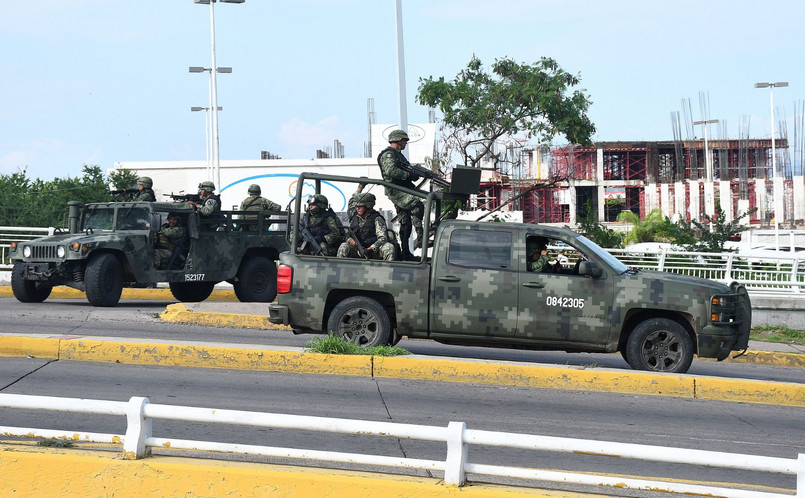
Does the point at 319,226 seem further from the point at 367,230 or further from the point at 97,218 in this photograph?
the point at 97,218

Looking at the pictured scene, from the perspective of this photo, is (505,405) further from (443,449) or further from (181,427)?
(181,427)

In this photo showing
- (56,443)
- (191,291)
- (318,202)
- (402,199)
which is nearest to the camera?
(56,443)

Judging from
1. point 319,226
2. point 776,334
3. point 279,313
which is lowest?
point 776,334

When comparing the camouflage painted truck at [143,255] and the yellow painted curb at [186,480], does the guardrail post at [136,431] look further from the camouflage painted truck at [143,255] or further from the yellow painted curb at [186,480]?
the camouflage painted truck at [143,255]

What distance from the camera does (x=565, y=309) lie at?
1026cm

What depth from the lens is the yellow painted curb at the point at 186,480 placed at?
4.57 metres

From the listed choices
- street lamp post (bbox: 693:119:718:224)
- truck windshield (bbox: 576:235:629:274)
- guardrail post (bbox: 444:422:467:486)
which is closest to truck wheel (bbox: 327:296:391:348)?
truck windshield (bbox: 576:235:629:274)

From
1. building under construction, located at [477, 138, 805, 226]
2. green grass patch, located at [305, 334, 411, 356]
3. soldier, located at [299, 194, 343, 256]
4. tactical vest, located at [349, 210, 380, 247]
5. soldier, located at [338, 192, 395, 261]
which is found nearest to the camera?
Answer: green grass patch, located at [305, 334, 411, 356]

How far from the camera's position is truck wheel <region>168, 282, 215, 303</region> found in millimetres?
18391

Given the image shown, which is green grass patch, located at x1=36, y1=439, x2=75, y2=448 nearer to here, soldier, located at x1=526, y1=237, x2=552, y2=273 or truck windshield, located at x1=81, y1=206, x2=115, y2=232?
soldier, located at x1=526, y1=237, x2=552, y2=273

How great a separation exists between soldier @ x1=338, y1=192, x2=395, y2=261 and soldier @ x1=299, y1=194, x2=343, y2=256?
0.36 metres

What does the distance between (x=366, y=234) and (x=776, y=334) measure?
9.73 metres

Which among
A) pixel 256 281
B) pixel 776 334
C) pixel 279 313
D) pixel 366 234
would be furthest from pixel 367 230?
pixel 776 334

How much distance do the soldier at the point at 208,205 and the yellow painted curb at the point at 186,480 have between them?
494 inches
